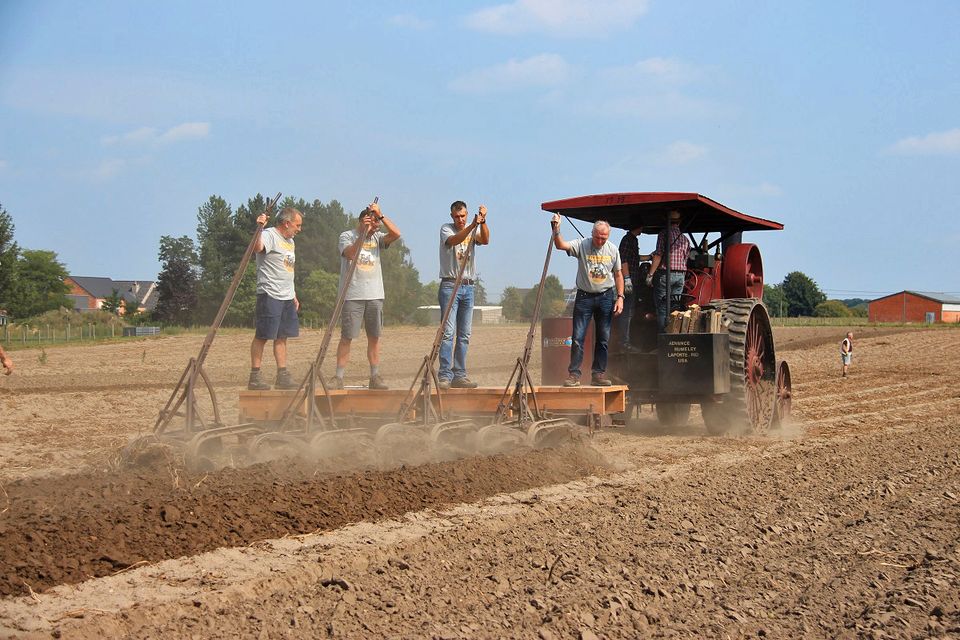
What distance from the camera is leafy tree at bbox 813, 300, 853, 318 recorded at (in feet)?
304

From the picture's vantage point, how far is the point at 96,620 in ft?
12.1

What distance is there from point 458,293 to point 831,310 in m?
92.2

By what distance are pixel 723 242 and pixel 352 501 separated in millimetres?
6655

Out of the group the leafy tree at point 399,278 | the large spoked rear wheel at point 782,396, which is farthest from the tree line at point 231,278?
the large spoked rear wheel at point 782,396

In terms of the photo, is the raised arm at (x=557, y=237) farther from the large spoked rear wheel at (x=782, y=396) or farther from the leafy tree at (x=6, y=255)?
the leafy tree at (x=6, y=255)

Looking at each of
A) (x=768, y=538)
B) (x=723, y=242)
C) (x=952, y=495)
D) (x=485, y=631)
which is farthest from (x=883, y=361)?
(x=485, y=631)

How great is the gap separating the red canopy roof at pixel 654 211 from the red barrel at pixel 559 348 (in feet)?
3.88

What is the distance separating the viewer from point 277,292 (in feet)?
25.5

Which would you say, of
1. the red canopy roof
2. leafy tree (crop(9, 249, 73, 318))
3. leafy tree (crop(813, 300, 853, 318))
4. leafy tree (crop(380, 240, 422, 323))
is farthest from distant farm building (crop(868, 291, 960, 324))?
the red canopy roof

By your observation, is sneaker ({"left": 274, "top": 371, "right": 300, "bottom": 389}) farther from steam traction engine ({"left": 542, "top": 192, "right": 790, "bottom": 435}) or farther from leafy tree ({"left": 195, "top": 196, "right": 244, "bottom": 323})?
leafy tree ({"left": 195, "top": 196, "right": 244, "bottom": 323})

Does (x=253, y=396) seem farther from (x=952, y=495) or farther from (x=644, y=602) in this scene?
(x=952, y=495)

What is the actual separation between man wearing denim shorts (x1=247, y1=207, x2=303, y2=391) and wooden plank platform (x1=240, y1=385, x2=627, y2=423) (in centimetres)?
18

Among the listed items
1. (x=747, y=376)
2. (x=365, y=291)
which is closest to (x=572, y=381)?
(x=365, y=291)

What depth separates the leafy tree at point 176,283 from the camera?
47.2m
